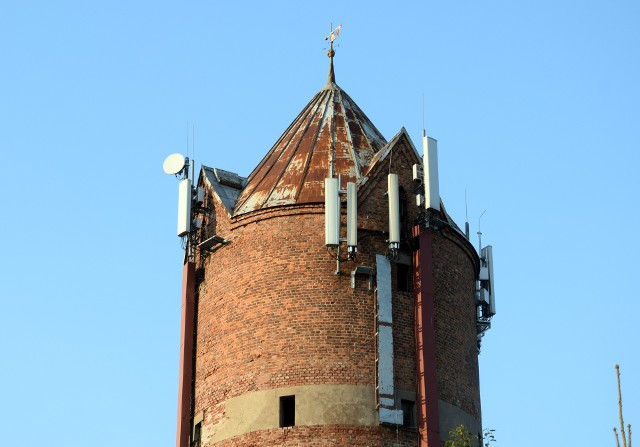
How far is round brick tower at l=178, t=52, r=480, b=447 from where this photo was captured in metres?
43.6

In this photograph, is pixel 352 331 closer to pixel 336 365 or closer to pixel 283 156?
pixel 336 365

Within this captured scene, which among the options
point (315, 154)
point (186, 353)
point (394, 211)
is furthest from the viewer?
point (315, 154)

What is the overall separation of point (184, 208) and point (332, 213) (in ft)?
20.8

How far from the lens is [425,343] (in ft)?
147

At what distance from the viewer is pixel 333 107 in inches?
2028

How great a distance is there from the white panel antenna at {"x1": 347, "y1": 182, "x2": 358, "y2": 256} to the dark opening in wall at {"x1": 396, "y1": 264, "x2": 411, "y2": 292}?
1841 millimetres

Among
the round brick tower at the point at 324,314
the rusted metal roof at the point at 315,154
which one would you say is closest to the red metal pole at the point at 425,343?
the round brick tower at the point at 324,314

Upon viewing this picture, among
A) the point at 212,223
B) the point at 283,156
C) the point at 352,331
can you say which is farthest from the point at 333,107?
the point at 352,331

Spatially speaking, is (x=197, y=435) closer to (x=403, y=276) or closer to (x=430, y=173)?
(x=403, y=276)

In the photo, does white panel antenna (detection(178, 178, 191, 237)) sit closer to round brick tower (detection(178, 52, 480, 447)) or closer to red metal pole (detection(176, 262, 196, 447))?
round brick tower (detection(178, 52, 480, 447))

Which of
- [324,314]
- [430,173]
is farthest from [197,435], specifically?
[430,173]

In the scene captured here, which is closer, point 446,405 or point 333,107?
point 446,405

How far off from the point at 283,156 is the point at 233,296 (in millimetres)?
6223
